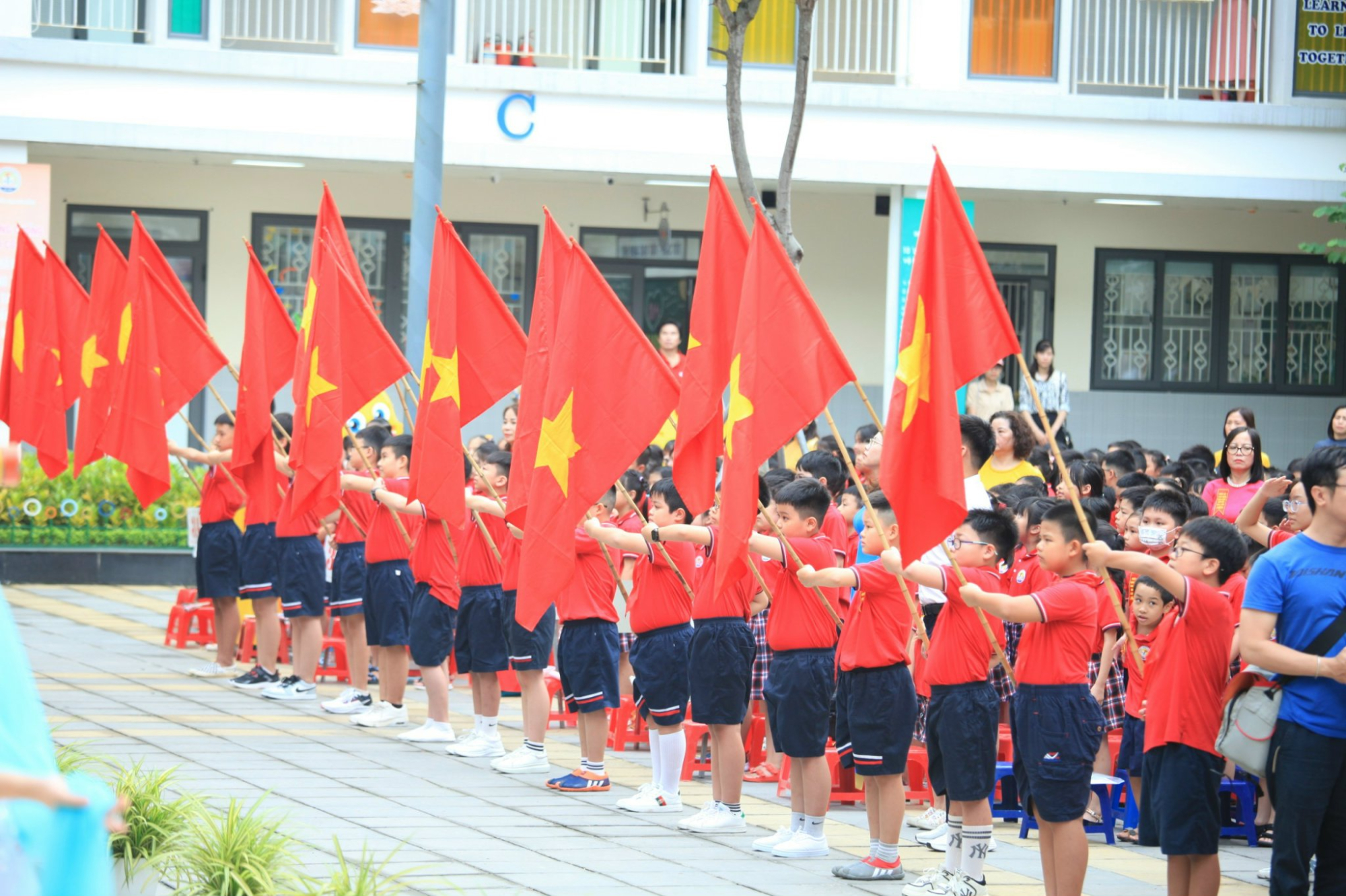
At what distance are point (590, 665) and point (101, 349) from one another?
5176 millimetres

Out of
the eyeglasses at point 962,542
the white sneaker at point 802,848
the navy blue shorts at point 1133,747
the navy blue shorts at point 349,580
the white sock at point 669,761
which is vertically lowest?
the white sneaker at point 802,848

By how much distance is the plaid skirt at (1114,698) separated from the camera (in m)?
8.34

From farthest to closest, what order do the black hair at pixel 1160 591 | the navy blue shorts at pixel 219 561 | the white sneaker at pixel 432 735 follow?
the navy blue shorts at pixel 219 561, the white sneaker at pixel 432 735, the black hair at pixel 1160 591

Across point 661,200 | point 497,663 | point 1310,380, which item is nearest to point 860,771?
point 497,663

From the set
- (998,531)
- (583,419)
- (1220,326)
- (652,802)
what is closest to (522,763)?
(652,802)

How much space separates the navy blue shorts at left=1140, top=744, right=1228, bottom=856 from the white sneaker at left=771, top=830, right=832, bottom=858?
70.6 inches

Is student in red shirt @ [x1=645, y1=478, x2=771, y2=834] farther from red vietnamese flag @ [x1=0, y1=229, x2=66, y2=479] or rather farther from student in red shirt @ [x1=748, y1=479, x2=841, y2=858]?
red vietnamese flag @ [x1=0, y1=229, x2=66, y2=479]

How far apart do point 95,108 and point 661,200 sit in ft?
20.7

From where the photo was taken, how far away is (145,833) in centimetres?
573

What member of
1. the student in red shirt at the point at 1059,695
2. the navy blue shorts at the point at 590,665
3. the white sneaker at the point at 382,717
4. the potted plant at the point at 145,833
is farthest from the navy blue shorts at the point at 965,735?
the white sneaker at the point at 382,717

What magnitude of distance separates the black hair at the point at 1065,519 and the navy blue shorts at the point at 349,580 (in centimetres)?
557

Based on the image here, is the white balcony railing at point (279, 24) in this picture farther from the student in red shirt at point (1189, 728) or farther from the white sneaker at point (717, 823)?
the student in red shirt at point (1189, 728)

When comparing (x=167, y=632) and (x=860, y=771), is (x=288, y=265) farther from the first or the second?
(x=860, y=771)

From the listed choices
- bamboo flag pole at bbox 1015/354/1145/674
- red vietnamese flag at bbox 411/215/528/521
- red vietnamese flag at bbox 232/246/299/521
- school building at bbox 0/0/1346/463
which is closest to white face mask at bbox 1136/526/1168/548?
bamboo flag pole at bbox 1015/354/1145/674
